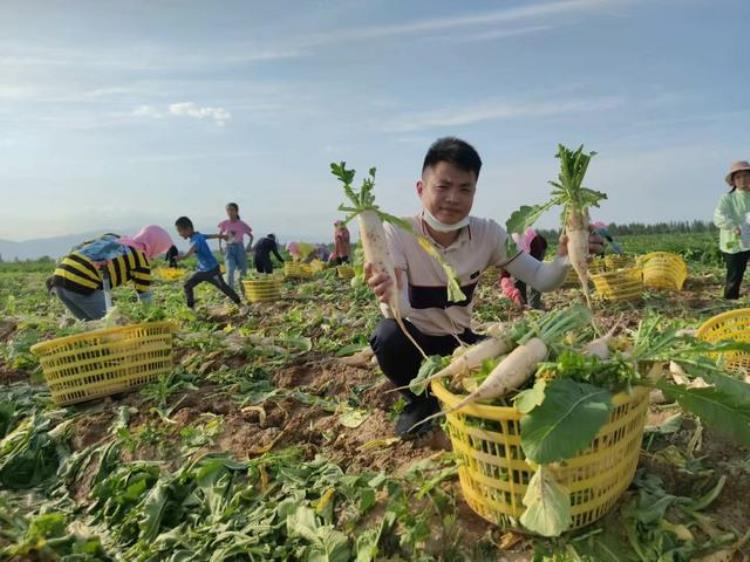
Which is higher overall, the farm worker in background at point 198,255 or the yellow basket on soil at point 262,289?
the farm worker in background at point 198,255

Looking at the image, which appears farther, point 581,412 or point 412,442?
point 412,442

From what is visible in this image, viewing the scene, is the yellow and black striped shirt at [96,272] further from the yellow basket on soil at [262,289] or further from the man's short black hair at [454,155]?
the yellow basket on soil at [262,289]

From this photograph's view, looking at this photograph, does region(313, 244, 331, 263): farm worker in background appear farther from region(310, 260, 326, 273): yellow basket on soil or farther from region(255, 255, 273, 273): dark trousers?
region(255, 255, 273, 273): dark trousers

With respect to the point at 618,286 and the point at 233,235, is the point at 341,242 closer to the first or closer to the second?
the point at 233,235

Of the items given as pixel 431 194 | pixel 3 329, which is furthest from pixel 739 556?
pixel 3 329

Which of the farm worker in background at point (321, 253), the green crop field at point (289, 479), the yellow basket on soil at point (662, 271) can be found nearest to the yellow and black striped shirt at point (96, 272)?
the green crop field at point (289, 479)

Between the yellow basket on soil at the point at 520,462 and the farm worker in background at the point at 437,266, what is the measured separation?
0.87 meters

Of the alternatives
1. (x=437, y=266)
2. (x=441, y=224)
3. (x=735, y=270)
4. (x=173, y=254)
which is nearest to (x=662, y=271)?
(x=735, y=270)

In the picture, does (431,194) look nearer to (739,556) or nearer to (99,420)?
(739,556)

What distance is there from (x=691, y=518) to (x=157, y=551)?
89.5 inches

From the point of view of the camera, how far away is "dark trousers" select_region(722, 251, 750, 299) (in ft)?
24.0

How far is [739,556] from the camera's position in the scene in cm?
199

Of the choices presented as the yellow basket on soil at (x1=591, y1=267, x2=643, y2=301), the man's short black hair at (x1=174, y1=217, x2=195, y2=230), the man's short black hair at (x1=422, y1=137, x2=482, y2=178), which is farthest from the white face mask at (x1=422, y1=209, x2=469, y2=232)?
the man's short black hair at (x1=174, y1=217, x2=195, y2=230)

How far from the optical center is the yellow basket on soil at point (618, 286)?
7578 millimetres
